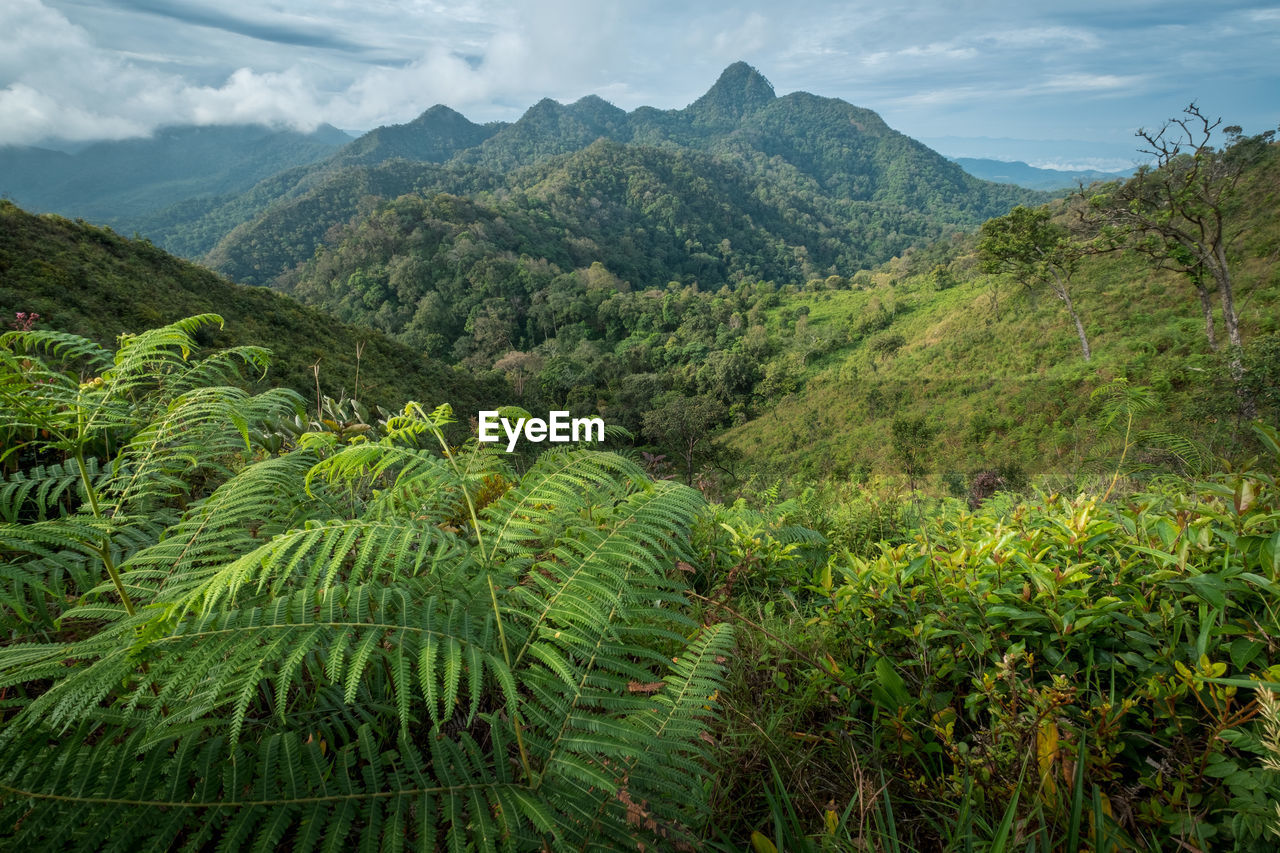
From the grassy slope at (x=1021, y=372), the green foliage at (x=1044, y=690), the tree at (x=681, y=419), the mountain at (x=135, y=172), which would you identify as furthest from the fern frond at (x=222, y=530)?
the mountain at (x=135, y=172)

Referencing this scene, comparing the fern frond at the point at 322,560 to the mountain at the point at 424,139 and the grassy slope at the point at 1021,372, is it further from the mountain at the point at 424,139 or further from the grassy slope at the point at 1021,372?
the mountain at the point at 424,139

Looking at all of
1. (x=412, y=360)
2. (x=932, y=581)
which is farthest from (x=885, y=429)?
(x=932, y=581)

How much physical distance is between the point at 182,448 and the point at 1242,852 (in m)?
2.44

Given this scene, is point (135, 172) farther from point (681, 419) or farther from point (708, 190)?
point (681, 419)

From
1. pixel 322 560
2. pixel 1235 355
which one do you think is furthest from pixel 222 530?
pixel 1235 355

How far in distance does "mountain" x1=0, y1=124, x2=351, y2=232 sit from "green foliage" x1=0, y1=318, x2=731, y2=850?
172823 millimetres

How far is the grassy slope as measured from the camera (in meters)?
14.6

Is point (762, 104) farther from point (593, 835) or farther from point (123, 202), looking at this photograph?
point (593, 835)

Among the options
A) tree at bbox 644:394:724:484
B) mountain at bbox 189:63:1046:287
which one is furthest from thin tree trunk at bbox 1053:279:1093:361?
mountain at bbox 189:63:1046:287

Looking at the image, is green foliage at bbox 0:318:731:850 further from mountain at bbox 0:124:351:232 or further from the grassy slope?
mountain at bbox 0:124:351:232

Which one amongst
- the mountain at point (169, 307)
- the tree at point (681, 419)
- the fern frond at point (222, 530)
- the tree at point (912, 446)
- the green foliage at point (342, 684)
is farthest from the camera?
the tree at point (681, 419)

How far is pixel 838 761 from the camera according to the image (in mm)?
1289

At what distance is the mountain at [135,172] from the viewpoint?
145250mm

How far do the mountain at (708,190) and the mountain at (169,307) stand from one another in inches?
1828
